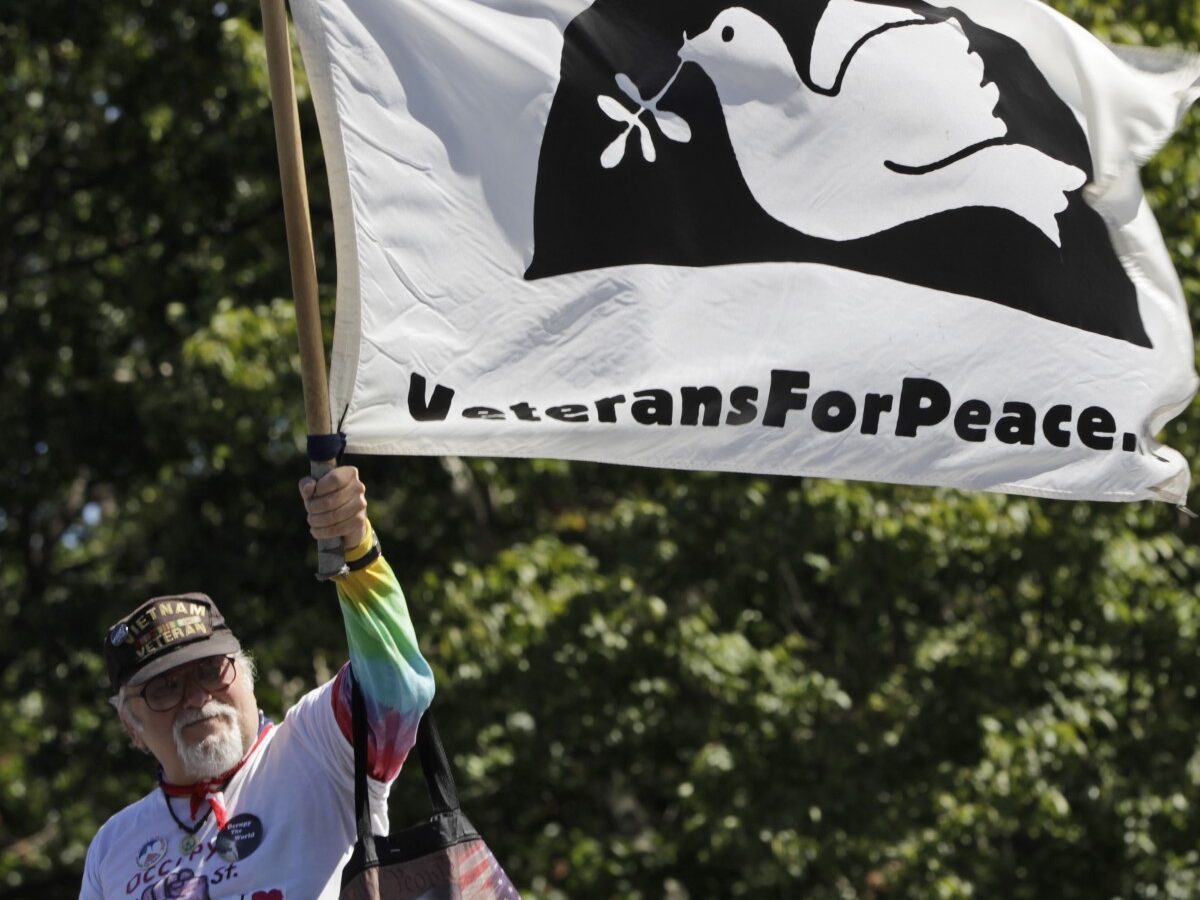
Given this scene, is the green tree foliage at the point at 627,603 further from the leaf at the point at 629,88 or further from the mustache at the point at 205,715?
the mustache at the point at 205,715

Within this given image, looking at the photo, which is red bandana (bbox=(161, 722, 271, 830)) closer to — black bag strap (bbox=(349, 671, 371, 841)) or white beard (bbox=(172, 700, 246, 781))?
white beard (bbox=(172, 700, 246, 781))

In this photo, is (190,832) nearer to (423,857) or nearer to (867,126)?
(423,857)

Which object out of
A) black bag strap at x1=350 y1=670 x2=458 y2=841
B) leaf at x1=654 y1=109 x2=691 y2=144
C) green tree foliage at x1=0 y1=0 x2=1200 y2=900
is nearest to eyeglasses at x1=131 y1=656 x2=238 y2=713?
black bag strap at x1=350 y1=670 x2=458 y2=841

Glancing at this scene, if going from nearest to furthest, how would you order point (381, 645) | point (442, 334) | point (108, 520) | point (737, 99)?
1. point (381, 645)
2. point (442, 334)
3. point (737, 99)
4. point (108, 520)

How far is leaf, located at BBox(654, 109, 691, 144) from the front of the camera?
4.04 meters

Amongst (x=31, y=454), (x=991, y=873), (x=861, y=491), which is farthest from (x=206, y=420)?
(x=991, y=873)

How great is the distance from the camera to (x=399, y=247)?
3686 mm

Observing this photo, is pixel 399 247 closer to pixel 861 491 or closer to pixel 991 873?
pixel 861 491

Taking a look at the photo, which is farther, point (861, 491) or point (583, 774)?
point (583, 774)

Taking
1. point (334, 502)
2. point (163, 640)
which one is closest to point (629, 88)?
point (334, 502)

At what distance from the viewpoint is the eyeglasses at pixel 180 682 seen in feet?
12.2

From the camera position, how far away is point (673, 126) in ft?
13.3

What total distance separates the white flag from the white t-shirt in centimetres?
59

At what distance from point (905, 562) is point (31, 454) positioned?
4743 millimetres
